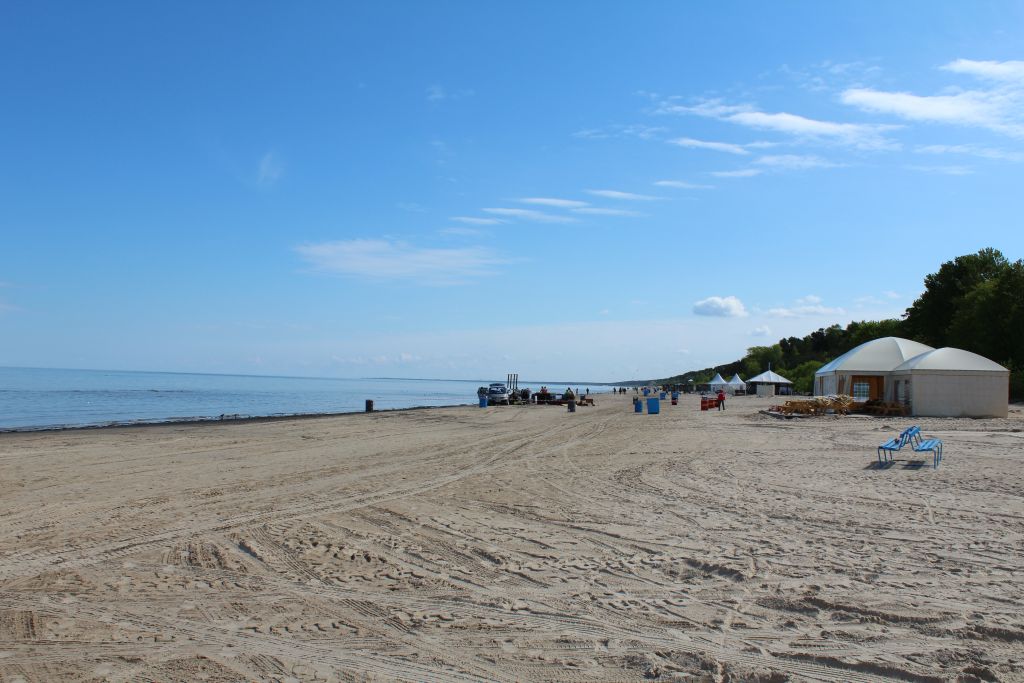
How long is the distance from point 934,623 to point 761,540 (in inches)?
A: 87.9

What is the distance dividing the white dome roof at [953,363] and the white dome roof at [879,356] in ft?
12.5

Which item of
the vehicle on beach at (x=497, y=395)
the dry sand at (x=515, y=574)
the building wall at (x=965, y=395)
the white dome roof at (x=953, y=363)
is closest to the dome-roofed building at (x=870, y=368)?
the white dome roof at (x=953, y=363)

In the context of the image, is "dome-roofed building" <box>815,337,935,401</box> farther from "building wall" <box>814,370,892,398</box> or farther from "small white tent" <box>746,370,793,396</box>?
"small white tent" <box>746,370,793,396</box>

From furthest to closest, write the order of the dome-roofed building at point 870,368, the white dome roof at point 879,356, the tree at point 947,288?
1. the tree at point 947,288
2. the white dome roof at point 879,356
3. the dome-roofed building at point 870,368

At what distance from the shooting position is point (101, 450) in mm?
15797

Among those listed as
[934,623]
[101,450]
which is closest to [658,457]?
[934,623]

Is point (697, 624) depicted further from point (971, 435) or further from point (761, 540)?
point (971, 435)

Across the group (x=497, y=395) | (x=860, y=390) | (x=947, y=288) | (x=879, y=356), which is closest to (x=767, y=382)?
(x=947, y=288)

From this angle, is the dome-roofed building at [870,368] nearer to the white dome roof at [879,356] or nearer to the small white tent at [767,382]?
the white dome roof at [879,356]

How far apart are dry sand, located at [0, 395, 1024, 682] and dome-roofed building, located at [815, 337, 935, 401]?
77.2 feet

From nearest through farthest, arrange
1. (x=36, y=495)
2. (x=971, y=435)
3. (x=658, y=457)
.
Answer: (x=36, y=495), (x=658, y=457), (x=971, y=435)

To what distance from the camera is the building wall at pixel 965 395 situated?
27625 mm

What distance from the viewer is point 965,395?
91.1 feet

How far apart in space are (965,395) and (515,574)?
2790 centimetres
